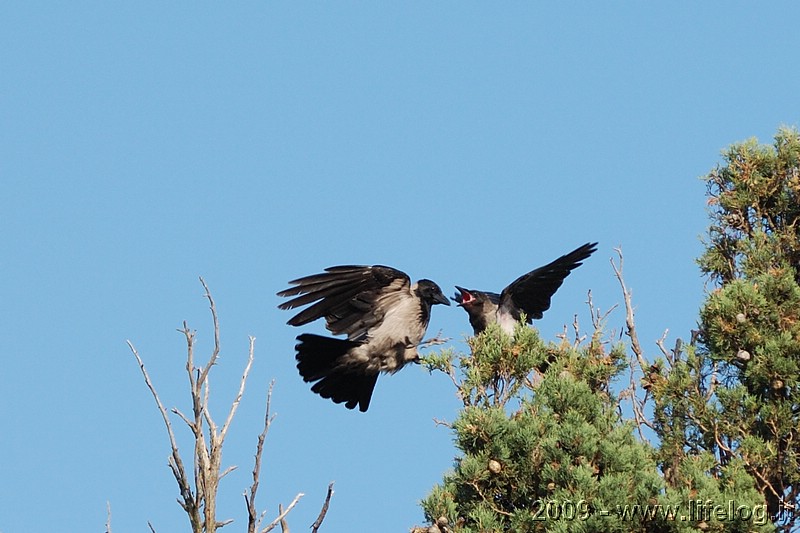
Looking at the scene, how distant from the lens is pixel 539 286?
31.3ft

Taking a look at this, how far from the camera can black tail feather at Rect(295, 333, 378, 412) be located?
387 inches

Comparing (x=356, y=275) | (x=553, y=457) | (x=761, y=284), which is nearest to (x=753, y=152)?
(x=761, y=284)

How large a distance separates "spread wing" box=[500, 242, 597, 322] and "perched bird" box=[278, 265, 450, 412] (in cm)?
56

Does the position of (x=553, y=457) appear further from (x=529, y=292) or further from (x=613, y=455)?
(x=529, y=292)

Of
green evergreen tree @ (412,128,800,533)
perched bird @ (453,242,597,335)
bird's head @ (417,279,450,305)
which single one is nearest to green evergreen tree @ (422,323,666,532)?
green evergreen tree @ (412,128,800,533)

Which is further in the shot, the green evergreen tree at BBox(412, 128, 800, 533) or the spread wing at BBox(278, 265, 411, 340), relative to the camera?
the spread wing at BBox(278, 265, 411, 340)

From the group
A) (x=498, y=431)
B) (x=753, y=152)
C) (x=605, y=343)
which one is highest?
(x=753, y=152)

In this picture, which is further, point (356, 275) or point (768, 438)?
point (356, 275)

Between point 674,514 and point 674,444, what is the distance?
81cm

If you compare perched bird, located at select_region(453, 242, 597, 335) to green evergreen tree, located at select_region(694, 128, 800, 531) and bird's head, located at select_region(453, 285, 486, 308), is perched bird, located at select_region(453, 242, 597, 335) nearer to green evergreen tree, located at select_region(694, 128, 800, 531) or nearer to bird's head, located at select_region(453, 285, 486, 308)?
bird's head, located at select_region(453, 285, 486, 308)

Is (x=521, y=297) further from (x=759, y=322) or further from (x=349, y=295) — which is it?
(x=759, y=322)

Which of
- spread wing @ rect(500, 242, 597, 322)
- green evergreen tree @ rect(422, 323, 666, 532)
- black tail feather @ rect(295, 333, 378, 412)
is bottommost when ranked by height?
green evergreen tree @ rect(422, 323, 666, 532)

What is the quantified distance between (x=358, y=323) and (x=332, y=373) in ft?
2.13

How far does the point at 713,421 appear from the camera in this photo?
22.0ft
